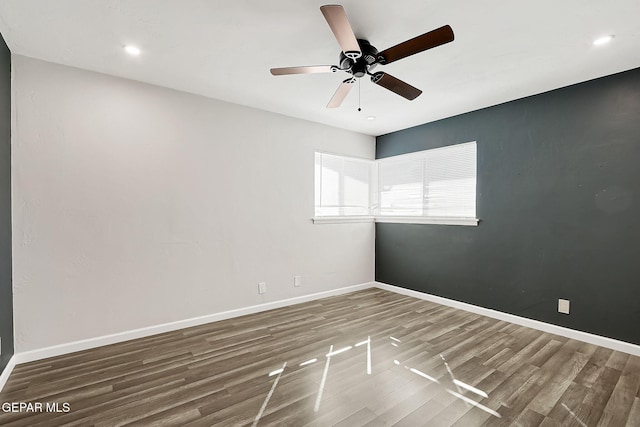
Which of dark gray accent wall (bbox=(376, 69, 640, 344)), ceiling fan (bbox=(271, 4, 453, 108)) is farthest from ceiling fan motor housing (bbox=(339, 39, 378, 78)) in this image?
dark gray accent wall (bbox=(376, 69, 640, 344))

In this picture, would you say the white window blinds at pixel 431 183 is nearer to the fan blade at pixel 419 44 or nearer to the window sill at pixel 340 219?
the window sill at pixel 340 219

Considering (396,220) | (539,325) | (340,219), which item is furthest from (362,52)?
(539,325)

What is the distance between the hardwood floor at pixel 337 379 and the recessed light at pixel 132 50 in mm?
2502

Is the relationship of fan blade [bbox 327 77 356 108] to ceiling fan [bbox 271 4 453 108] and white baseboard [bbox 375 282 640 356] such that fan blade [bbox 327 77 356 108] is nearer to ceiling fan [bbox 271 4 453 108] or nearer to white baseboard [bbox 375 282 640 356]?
ceiling fan [bbox 271 4 453 108]

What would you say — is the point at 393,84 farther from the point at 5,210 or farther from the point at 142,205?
the point at 5,210

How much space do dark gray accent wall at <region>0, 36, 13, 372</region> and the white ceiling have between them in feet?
0.93

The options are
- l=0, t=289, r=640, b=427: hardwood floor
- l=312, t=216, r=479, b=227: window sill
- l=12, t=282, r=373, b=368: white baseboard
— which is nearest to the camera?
l=0, t=289, r=640, b=427: hardwood floor

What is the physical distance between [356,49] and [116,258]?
2756 mm

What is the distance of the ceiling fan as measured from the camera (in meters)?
1.71

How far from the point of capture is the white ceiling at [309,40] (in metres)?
1.96

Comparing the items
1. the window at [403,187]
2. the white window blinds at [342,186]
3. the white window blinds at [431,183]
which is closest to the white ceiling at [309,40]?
the white window blinds at [431,183]

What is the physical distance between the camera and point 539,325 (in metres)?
3.30

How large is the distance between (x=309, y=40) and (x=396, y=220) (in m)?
3.13

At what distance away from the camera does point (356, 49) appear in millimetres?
1982
